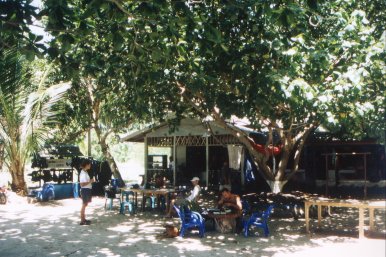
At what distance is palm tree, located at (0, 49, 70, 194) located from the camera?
Result: 12.3m

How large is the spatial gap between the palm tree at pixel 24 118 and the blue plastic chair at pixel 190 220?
22.1ft

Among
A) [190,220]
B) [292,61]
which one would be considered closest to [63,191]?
[190,220]

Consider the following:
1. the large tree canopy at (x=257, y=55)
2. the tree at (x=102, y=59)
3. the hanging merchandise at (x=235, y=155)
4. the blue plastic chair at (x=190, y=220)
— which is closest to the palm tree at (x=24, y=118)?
the tree at (x=102, y=59)

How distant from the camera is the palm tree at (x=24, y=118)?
1230 cm

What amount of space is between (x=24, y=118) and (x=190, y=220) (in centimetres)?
748

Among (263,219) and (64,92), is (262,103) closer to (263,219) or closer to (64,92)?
(263,219)

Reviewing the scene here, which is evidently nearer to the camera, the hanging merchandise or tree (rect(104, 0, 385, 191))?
tree (rect(104, 0, 385, 191))

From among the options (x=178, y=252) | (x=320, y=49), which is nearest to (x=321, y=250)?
(x=178, y=252)

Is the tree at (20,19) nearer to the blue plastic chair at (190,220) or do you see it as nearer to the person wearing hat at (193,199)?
the blue plastic chair at (190,220)

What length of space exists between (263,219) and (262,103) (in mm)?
3460

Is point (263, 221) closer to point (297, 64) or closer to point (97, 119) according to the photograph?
point (297, 64)

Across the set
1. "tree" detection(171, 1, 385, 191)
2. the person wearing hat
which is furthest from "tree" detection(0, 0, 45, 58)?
the person wearing hat

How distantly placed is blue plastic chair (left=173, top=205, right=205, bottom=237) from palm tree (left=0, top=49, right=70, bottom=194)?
6.73 m

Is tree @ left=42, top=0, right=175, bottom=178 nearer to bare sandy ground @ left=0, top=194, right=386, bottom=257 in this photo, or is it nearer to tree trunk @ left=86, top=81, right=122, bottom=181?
tree trunk @ left=86, top=81, right=122, bottom=181
